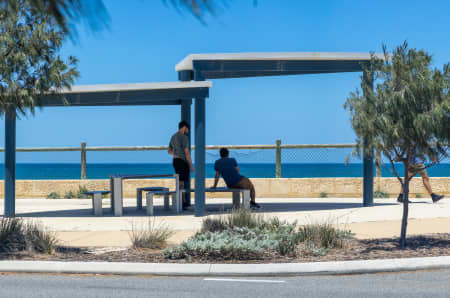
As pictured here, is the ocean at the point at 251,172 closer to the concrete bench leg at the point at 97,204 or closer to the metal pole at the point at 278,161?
the metal pole at the point at 278,161

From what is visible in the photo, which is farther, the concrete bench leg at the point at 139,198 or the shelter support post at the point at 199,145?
the concrete bench leg at the point at 139,198

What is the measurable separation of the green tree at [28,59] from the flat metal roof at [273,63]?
473cm

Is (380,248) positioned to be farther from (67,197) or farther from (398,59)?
(67,197)

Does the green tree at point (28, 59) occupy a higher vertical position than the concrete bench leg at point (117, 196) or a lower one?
higher

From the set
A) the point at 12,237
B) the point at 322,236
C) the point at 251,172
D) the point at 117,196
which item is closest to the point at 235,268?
the point at 322,236

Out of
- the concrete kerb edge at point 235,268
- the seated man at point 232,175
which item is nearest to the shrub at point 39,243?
the concrete kerb edge at point 235,268

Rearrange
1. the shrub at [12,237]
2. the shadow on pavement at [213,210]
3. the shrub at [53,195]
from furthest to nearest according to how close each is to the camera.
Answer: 1. the shrub at [53,195]
2. the shadow on pavement at [213,210]
3. the shrub at [12,237]

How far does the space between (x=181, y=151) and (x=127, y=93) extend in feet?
5.92

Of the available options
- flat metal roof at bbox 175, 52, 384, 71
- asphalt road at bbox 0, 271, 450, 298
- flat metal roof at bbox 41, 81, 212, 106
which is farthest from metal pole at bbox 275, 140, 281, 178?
asphalt road at bbox 0, 271, 450, 298

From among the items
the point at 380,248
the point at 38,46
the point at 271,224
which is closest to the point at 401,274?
the point at 380,248

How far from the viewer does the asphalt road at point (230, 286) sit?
588 cm

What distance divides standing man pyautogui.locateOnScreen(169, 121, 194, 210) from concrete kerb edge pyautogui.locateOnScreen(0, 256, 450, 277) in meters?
5.56

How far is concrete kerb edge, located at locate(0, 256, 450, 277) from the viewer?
6.88 meters

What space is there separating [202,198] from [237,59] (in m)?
2.81
